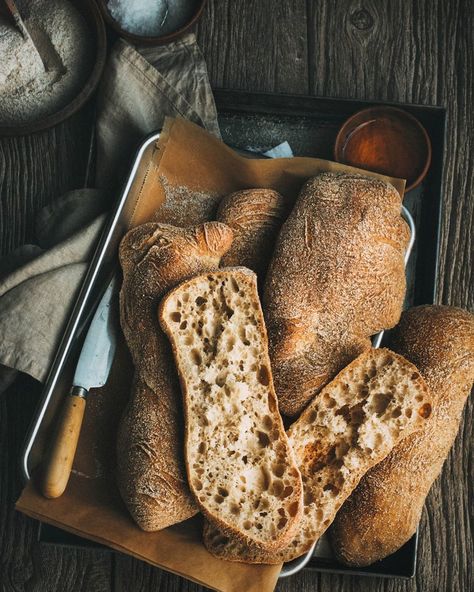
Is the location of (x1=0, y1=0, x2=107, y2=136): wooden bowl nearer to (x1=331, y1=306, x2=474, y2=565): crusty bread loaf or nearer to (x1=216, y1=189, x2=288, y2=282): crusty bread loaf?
(x1=216, y1=189, x2=288, y2=282): crusty bread loaf

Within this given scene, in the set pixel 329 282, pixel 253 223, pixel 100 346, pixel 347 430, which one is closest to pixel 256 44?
pixel 253 223

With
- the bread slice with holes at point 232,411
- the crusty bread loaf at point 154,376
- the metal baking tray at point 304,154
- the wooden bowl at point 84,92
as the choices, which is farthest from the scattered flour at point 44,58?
the bread slice with holes at point 232,411

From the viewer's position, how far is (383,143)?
1673 millimetres

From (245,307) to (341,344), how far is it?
216 mm

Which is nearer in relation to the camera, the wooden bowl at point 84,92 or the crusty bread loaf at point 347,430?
the crusty bread loaf at point 347,430

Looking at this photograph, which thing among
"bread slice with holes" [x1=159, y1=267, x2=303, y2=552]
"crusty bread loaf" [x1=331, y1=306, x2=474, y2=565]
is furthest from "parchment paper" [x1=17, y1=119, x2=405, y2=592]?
"crusty bread loaf" [x1=331, y1=306, x2=474, y2=565]

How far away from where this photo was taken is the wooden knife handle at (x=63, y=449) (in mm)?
1452

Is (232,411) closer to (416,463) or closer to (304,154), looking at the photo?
(416,463)

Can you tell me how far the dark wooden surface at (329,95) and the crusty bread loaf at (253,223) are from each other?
0.38 meters

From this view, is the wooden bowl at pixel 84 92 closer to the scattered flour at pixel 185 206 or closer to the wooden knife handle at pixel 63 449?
the scattered flour at pixel 185 206

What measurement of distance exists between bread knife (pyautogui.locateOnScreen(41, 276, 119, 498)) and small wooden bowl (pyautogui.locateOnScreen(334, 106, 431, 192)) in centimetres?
63

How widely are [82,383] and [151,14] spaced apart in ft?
2.96

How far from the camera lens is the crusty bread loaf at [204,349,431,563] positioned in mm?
1474

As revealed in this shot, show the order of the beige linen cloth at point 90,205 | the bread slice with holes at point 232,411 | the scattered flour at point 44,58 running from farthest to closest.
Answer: the scattered flour at point 44,58 → the beige linen cloth at point 90,205 → the bread slice with holes at point 232,411
